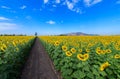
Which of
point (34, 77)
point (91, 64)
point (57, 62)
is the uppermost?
point (91, 64)

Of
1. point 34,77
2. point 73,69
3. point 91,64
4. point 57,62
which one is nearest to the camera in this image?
point 91,64

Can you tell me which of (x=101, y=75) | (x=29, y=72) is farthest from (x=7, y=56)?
(x=101, y=75)

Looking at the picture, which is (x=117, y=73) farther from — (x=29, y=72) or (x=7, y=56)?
(x=29, y=72)

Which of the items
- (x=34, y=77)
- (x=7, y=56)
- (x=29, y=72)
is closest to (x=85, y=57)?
(x=7, y=56)

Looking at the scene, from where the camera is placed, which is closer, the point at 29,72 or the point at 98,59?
the point at 98,59

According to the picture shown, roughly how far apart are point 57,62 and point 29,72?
5.29ft

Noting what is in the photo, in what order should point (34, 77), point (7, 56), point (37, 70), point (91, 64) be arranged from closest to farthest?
point (91, 64)
point (7, 56)
point (34, 77)
point (37, 70)

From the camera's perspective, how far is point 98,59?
226 inches

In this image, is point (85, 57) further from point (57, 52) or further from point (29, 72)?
point (29, 72)

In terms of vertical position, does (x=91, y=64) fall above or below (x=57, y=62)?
above

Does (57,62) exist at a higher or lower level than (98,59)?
lower

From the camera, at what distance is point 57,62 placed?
926cm

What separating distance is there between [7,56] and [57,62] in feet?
9.96

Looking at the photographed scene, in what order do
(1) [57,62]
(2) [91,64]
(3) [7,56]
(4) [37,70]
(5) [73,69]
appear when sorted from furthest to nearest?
1. (4) [37,70]
2. (1) [57,62]
3. (3) [7,56]
4. (5) [73,69]
5. (2) [91,64]
